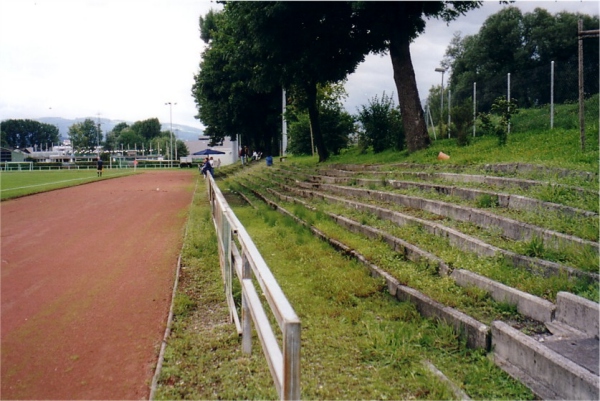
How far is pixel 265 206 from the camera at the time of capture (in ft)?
48.1

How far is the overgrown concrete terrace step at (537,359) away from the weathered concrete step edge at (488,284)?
0.22m

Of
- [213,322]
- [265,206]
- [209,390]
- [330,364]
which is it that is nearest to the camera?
[209,390]

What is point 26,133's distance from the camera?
500ft

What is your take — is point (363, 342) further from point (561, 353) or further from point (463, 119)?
point (463, 119)

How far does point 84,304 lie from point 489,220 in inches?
200

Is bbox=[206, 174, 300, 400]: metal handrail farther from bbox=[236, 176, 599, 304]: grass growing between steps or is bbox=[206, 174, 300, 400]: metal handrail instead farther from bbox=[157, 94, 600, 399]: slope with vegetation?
bbox=[236, 176, 599, 304]: grass growing between steps

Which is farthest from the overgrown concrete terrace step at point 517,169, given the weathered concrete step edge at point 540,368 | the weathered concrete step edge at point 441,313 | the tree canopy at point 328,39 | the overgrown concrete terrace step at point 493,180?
the tree canopy at point 328,39

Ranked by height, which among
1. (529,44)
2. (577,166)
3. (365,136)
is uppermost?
(529,44)

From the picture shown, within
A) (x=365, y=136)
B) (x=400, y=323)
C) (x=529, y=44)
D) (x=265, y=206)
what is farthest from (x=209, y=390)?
(x=529, y=44)

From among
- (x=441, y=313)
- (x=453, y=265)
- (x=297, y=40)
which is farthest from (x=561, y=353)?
(x=297, y=40)

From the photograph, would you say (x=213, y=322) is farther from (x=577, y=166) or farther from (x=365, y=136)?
(x=365, y=136)

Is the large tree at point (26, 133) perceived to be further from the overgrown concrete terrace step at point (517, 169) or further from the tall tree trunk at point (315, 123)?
the overgrown concrete terrace step at point (517, 169)

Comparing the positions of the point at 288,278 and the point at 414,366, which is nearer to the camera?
the point at 414,366

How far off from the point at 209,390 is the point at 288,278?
2881mm
